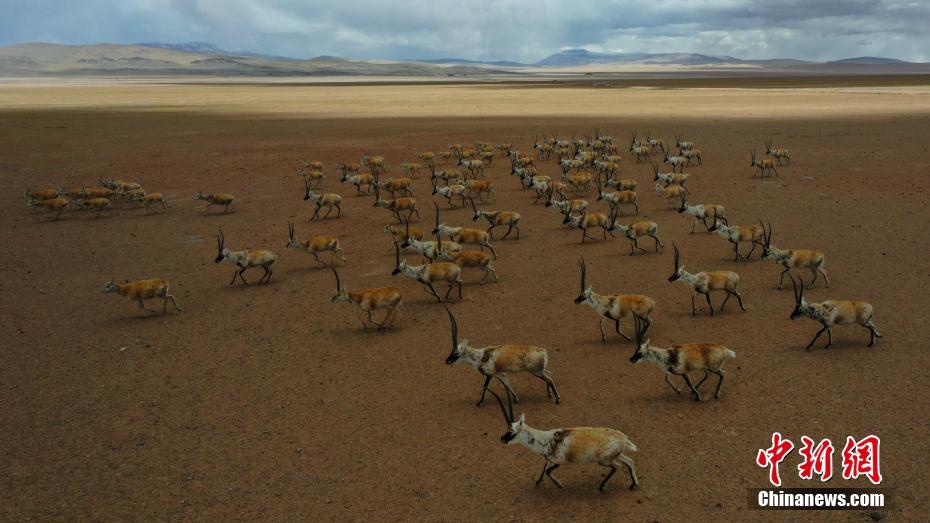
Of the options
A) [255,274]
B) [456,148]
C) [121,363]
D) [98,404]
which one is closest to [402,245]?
[255,274]

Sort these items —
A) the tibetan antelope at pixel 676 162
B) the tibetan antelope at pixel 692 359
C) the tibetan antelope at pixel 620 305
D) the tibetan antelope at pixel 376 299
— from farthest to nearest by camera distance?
the tibetan antelope at pixel 676 162, the tibetan antelope at pixel 376 299, the tibetan antelope at pixel 620 305, the tibetan antelope at pixel 692 359

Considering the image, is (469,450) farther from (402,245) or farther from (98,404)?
(402,245)

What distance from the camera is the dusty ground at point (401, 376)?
790 centimetres

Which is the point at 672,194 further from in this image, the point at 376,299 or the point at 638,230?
the point at 376,299

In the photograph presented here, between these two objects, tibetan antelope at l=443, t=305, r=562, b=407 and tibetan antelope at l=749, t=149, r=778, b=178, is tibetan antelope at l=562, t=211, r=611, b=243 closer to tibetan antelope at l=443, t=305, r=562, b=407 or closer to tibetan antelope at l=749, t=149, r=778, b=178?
tibetan antelope at l=443, t=305, r=562, b=407

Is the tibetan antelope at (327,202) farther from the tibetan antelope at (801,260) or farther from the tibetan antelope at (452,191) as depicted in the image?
the tibetan antelope at (801,260)

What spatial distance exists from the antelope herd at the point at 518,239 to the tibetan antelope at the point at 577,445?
11 mm

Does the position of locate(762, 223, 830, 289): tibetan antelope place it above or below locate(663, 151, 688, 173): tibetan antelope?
below

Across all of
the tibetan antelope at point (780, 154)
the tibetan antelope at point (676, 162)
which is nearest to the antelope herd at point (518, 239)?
the tibetan antelope at point (780, 154)

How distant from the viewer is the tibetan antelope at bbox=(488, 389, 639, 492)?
749 cm

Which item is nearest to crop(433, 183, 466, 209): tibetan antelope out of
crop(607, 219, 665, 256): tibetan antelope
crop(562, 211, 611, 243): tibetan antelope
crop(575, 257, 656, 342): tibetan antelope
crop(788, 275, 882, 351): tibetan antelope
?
crop(562, 211, 611, 243): tibetan antelope

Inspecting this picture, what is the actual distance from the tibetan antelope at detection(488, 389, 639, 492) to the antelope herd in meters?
0.01

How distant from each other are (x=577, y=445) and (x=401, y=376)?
13.8ft

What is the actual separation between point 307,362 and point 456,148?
2351 centimetres
